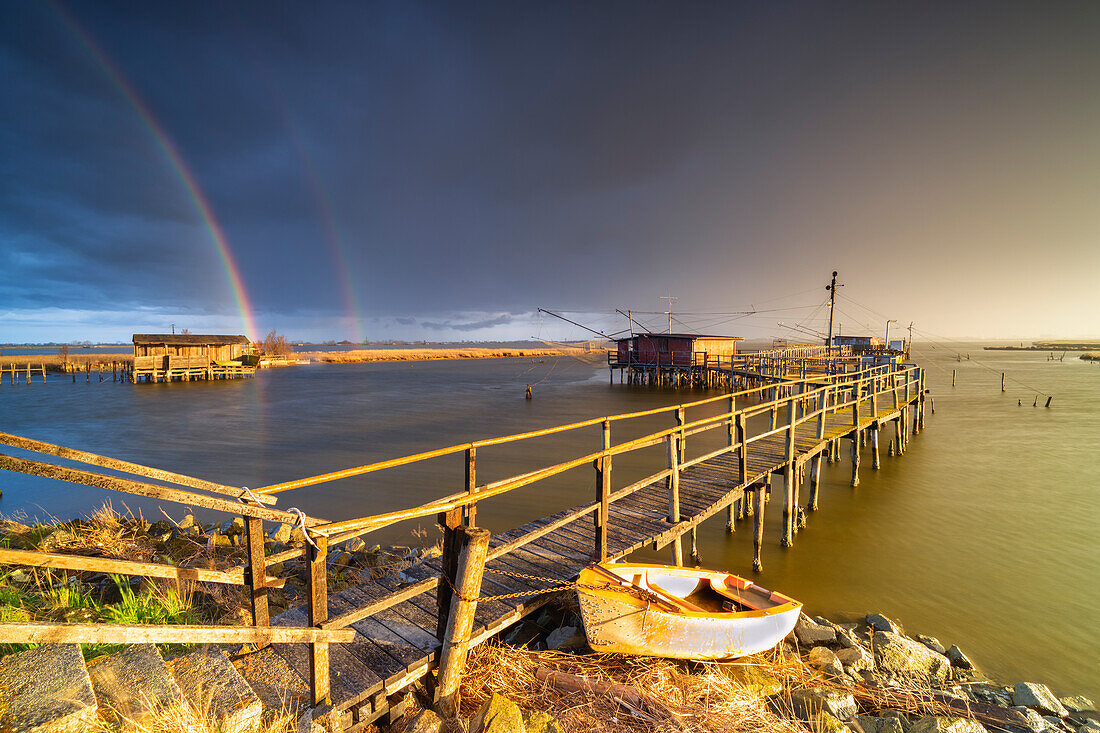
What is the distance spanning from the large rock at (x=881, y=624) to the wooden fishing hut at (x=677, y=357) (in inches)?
1233

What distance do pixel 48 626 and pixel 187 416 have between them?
101ft

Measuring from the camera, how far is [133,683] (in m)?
2.77

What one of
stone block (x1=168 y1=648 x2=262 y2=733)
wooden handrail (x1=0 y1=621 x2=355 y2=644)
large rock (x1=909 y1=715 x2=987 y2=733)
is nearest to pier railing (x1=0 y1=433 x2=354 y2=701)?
wooden handrail (x1=0 y1=621 x2=355 y2=644)

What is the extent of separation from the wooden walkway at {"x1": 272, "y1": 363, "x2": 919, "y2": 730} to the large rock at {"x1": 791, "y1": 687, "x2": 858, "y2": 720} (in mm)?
2215

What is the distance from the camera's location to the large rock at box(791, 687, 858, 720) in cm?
426

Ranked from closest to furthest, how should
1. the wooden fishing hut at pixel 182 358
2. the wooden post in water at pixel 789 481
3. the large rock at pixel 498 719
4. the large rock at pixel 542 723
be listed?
1. the large rock at pixel 498 719
2. the large rock at pixel 542 723
3. the wooden post in water at pixel 789 481
4. the wooden fishing hut at pixel 182 358

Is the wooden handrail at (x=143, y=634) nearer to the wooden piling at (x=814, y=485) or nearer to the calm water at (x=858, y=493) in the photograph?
the calm water at (x=858, y=493)

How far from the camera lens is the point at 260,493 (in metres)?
3.32

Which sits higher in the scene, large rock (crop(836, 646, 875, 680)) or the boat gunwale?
the boat gunwale

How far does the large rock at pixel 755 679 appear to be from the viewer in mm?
4562

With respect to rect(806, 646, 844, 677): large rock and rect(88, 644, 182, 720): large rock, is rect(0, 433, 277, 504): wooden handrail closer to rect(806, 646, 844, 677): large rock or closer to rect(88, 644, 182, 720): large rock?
rect(88, 644, 182, 720): large rock

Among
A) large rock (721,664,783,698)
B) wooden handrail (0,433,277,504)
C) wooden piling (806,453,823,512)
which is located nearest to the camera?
wooden handrail (0,433,277,504)

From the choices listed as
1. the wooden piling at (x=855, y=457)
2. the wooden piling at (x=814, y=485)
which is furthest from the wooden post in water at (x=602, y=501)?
the wooden piling at (x=855, y=457)

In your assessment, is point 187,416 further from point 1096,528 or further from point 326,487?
point 1096,528
